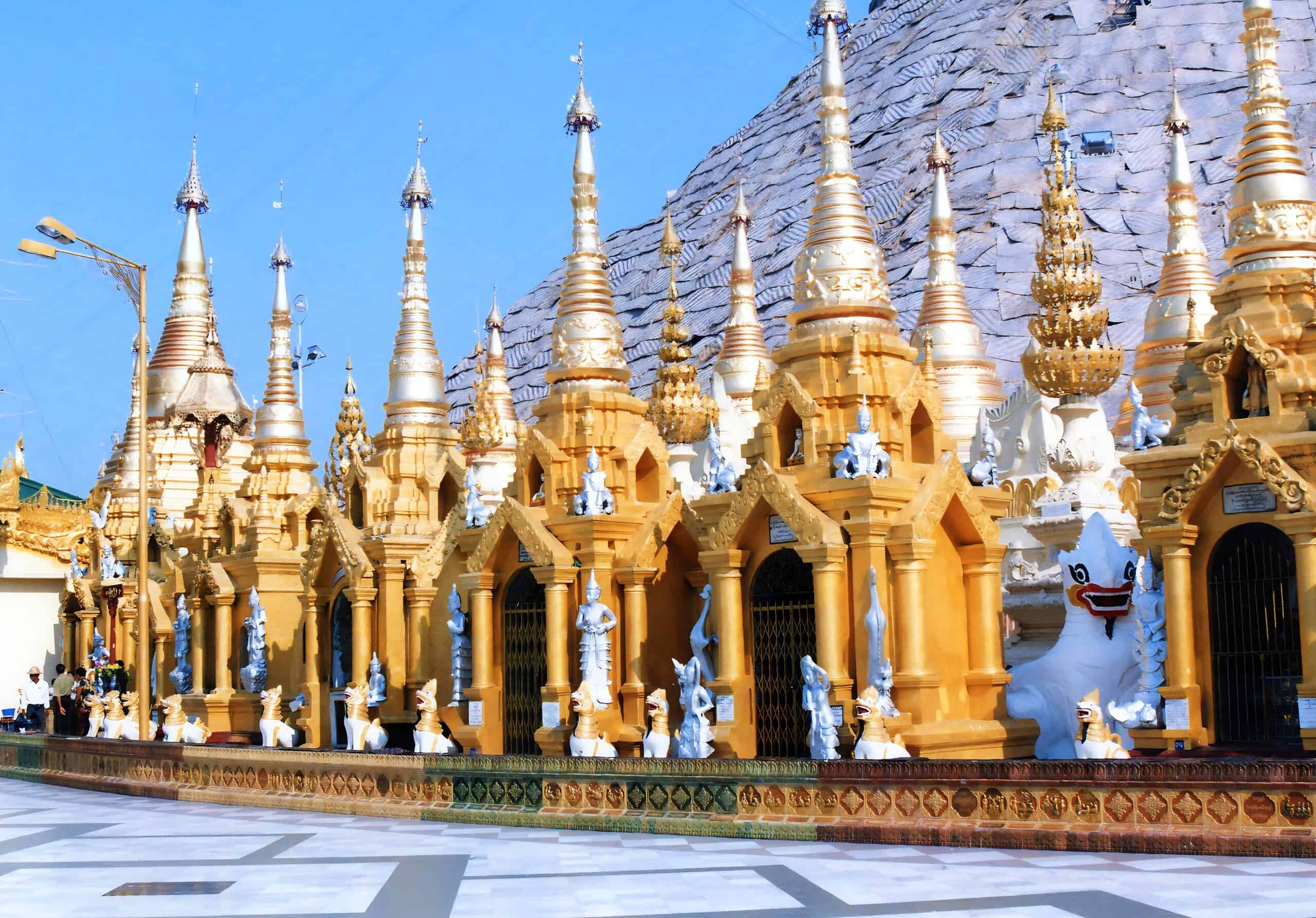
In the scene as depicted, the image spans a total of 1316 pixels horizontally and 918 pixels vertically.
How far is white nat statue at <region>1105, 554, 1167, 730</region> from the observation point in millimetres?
15516

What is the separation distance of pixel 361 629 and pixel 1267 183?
44.9 ft

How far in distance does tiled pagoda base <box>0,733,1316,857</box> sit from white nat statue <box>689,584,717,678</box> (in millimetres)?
2217

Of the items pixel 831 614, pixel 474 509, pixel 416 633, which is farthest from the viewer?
pixel 416 633

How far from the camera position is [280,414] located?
98.6ft

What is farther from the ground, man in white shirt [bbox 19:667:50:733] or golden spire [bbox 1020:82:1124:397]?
golden spire [bbox 1020:82:1124:397]

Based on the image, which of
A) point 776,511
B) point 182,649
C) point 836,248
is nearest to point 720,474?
point 776,511

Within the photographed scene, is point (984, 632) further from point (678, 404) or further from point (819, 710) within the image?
point (678, 404)

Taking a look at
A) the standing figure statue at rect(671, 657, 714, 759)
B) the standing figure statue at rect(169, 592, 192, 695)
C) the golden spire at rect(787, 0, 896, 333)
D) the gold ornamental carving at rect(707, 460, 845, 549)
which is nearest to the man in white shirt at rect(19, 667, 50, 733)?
the standing figure statue at rect(169, 592, 192, 695)

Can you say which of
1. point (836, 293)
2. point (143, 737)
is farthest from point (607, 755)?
point (143, 737)

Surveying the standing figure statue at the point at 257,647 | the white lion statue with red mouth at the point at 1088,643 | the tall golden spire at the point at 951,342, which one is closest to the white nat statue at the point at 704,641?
the white lion statue with red mouth at the point at 1088,643

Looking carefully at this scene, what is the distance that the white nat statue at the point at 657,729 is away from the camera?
56.7 feet

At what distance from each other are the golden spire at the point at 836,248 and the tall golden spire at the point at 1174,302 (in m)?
9.42

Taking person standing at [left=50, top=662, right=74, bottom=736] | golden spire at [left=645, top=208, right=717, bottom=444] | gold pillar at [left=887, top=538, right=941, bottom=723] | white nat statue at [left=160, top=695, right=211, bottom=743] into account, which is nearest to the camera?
gold pillar at [left=887, top=538, right=941, bottom=723]

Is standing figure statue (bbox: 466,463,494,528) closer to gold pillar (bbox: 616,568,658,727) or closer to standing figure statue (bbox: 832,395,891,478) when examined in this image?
gold pillar (bbox: 616,568,658,727)
